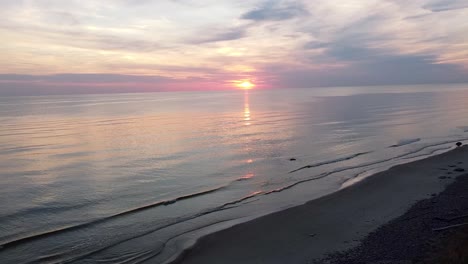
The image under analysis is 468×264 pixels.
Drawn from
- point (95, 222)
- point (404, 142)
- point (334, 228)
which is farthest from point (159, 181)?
point (404, 142)

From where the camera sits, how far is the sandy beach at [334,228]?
43.9 feet

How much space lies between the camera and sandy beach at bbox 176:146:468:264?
13.4 meters

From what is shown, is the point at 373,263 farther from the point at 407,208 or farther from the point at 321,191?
the point at 321,191

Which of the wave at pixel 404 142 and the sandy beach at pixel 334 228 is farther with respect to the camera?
the wave at pixel 404 142

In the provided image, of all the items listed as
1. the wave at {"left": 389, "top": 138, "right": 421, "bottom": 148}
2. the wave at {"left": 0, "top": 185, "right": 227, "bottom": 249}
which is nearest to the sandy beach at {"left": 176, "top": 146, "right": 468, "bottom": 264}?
the wave at {"left": 0, "top": 185, "right": 227, "bottom": 249}

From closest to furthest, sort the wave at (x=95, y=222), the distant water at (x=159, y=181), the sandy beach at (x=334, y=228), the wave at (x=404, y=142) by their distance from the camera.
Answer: the sandy beach at (x=334, y=228) → the wave at (x=95, y=222) → the distant water at (x=159, y=181) → the wave at (x=404, y=142)

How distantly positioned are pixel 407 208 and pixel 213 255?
9974mm

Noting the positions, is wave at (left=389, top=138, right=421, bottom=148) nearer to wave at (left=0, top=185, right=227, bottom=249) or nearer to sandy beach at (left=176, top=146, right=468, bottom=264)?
sandy beach at (left=176, top=146, right=468, bottom=264)

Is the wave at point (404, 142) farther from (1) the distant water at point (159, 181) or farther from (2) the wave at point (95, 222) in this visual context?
(2) the wave at point (95, 222)

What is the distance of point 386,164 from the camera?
3017 cm

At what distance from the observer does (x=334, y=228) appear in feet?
52.4

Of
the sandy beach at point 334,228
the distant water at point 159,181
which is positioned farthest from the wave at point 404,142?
the sandy beach at point 334,228

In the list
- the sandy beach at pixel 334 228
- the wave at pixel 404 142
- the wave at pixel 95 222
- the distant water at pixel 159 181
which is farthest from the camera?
the wave at pixel 404 142

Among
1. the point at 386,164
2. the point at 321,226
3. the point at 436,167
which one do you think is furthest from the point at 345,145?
the point at 321,226
